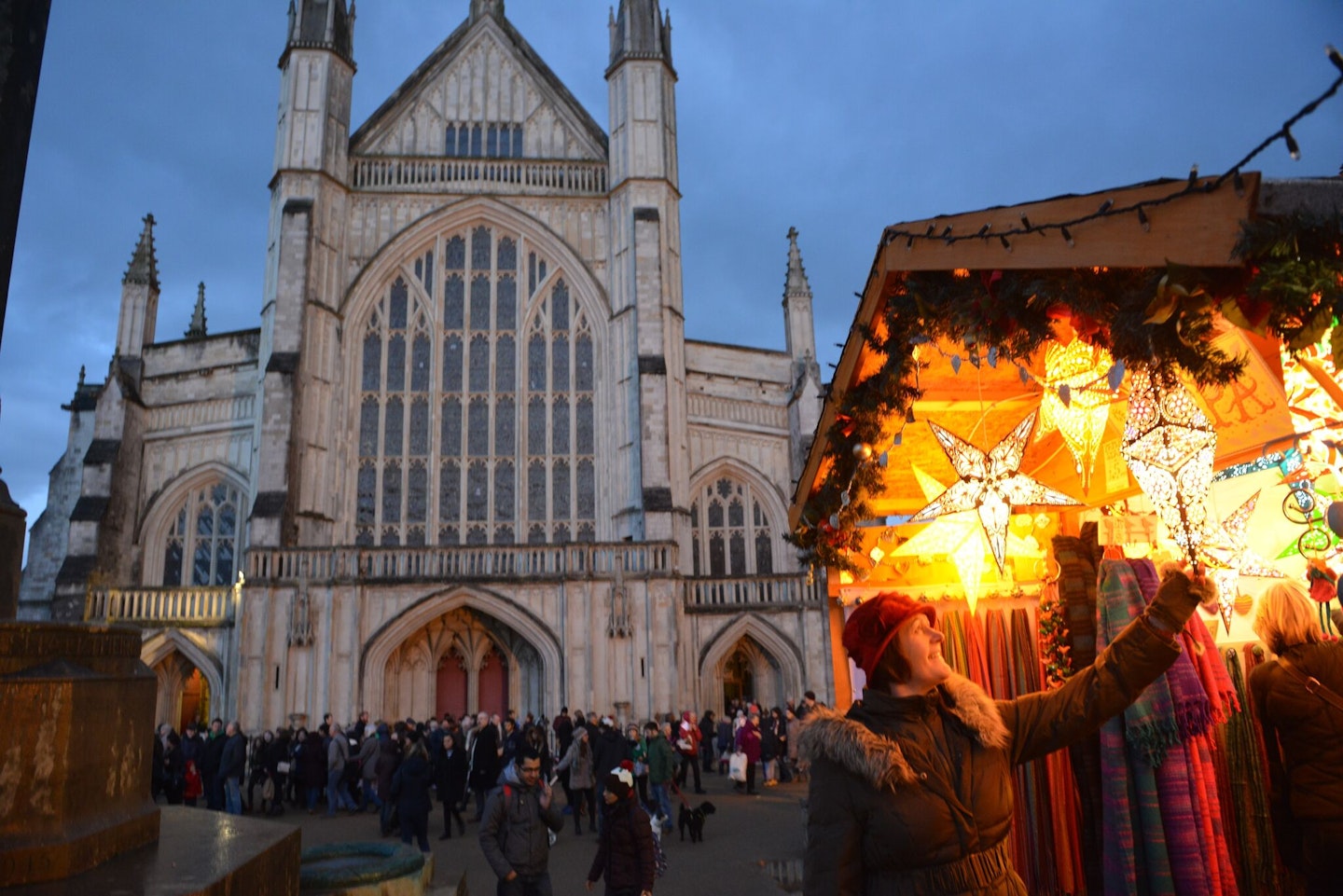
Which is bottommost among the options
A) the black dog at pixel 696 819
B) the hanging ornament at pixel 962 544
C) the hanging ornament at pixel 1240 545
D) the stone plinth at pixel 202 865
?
the black dog at pixel 696 819

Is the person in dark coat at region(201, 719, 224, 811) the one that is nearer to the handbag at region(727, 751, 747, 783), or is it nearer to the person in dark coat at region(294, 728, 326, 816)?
the person in dark coat at region(294, 728, 326, 816)

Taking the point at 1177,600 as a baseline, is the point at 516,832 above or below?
below

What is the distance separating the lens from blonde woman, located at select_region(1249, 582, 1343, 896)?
279cm

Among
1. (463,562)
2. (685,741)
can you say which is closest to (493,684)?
(463,562)

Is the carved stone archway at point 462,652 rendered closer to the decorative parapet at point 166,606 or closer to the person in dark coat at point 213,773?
the decorative parapet at point 166,606

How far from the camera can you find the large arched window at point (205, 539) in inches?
802

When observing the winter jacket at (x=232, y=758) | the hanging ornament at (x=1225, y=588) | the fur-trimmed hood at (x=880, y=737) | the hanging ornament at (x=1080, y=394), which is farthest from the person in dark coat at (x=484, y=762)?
the fur-trimmed hood at (x=880, y=737)

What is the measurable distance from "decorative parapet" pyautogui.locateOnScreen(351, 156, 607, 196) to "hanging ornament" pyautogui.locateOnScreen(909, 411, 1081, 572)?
18.4m

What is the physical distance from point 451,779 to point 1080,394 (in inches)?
329

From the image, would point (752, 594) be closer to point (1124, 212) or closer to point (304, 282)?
point (304, 282)

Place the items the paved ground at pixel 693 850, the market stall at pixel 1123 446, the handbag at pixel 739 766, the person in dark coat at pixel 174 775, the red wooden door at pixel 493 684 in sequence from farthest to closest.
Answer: the red wooden door at pixel 493 684 → the handbag at pixel 739 766 → the person in dark coat at pixel 174 775 → the paved ground at pixel 693 850 → the market stall at pixel 1123 446

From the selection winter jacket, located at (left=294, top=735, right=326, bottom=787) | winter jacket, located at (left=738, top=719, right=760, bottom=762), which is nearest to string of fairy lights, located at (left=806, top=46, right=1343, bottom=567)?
winter jacket, located at (left=738, top=719, right=760, bottom=762)

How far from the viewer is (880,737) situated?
7.00 feet

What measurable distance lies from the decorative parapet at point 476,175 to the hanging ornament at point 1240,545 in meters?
19.4
